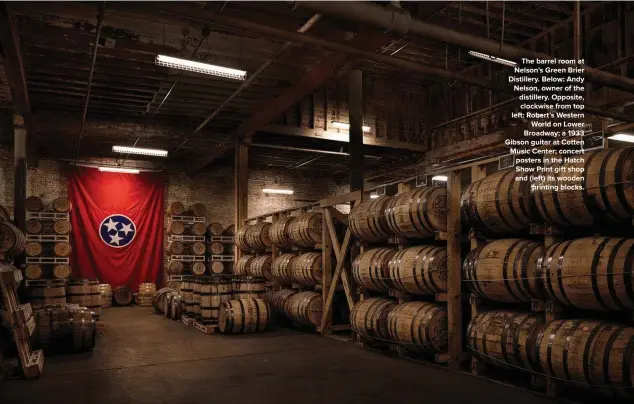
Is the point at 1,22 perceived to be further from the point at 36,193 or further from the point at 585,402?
the point at 36,193

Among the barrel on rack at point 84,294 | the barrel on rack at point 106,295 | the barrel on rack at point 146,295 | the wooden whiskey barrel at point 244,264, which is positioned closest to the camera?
the barrel on rack at point 84,294

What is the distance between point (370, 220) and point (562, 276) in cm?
337

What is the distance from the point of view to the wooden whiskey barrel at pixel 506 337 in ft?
17.2

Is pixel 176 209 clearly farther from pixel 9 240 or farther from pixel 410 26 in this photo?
pixel 410 26

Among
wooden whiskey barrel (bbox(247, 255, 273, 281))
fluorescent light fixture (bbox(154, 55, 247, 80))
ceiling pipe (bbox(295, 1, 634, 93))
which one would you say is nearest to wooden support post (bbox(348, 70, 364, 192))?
fluorescent light fixture (bbox(154, 55, 247, 80))

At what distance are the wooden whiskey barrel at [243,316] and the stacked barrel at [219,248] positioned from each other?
844cm

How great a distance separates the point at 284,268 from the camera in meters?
10.8

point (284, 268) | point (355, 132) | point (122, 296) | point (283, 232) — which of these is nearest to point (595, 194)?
point (355, 132)

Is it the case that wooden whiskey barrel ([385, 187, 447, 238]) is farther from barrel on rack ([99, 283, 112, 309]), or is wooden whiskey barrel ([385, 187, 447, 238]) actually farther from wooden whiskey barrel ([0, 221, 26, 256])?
barrel on rack ([99, 283, 112, 309])

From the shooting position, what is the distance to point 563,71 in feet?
24.0

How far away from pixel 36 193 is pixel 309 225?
11953 mm

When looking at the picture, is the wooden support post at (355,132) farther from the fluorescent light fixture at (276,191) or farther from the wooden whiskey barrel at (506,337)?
the fluorescent light fixture at (276,191)

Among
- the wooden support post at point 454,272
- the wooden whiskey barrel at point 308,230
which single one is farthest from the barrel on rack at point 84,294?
the wooden support post at point 454,272

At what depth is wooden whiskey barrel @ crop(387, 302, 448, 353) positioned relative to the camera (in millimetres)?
6574
